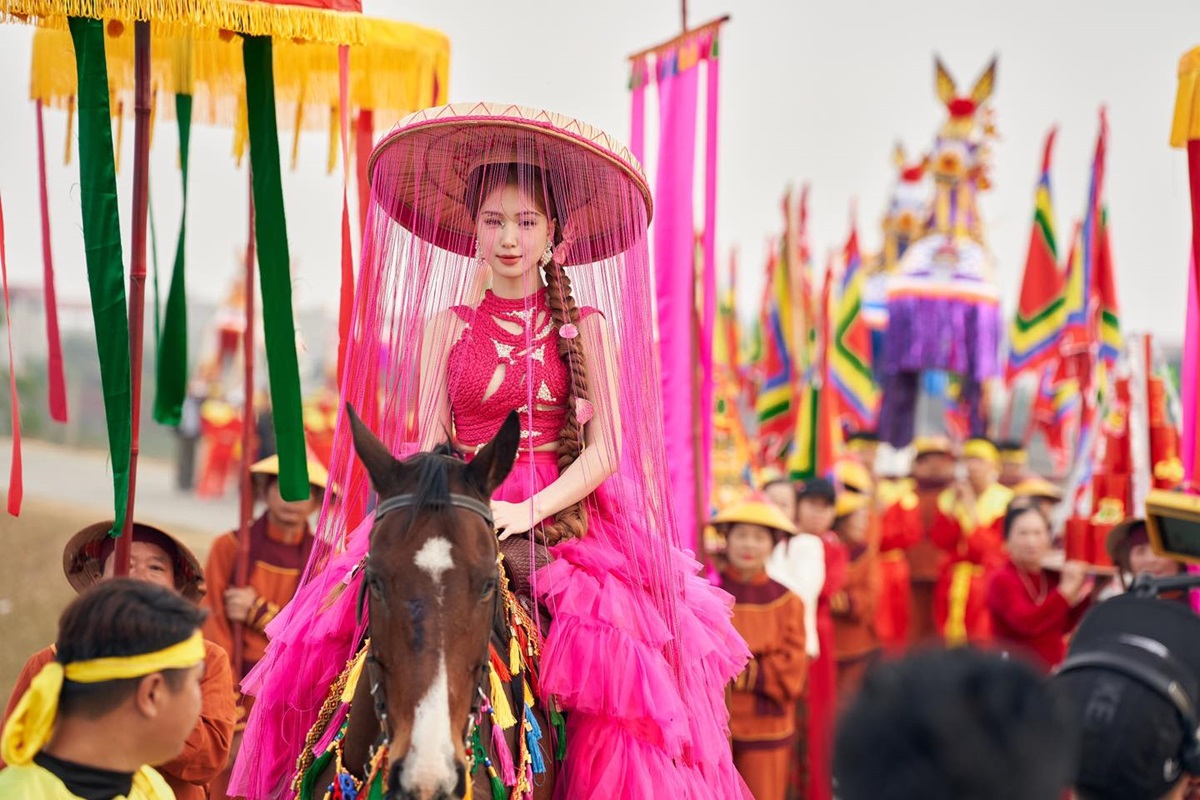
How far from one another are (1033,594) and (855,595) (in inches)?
74.1

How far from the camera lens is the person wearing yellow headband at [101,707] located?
2295mm

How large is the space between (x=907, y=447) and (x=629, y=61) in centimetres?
943

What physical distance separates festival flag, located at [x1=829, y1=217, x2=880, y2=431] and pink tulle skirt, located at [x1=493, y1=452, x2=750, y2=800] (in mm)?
9811

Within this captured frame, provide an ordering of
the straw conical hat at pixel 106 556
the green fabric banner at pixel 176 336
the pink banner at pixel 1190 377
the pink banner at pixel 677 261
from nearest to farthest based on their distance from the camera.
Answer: the straw conical hat at pixel 106 556 → the green fabric banner at pixel 176 336 → the pink banner at pixel 1190 377 → the pink banner at pixel 677 261

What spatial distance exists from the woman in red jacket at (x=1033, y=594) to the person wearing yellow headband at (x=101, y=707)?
557cm

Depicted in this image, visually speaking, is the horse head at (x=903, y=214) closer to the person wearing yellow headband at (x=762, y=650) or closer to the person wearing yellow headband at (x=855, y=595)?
the person wearing yellow headband at (x=855, y=595)

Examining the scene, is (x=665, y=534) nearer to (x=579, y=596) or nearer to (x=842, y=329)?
(x=579, y=596)

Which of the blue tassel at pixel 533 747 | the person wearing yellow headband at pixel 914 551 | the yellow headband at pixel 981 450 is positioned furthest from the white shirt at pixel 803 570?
the blue tassel at pixel 533 747

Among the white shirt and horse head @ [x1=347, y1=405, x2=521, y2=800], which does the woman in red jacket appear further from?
horse head @ [x1=347, y1=405, x2=521, y2=800]

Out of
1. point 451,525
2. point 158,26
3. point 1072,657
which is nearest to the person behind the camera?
point 1072,657

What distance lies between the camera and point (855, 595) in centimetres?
940

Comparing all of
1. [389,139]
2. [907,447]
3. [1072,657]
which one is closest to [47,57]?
[389,139]

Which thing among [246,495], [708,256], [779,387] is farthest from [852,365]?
[246,495]

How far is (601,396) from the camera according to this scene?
3859 mm
